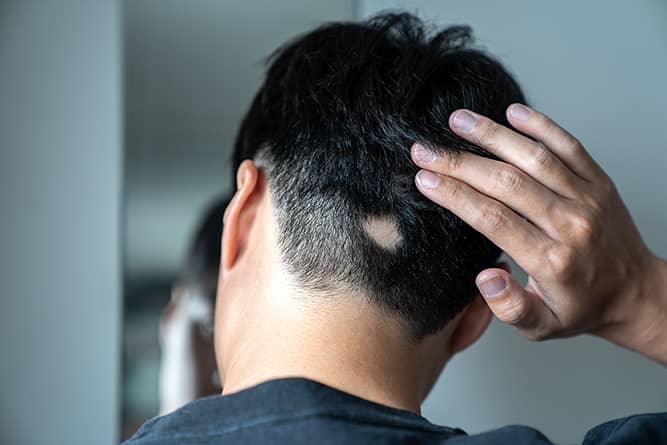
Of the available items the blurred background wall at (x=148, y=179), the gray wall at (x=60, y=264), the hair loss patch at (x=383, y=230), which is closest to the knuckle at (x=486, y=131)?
the hair loss patch at (x=383, y=230)

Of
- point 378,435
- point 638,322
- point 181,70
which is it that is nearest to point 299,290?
point 378,435

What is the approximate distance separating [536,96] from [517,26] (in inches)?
5.4

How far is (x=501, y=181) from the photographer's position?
771mm

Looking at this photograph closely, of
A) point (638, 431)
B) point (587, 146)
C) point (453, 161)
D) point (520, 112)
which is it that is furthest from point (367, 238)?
point (587, 146)

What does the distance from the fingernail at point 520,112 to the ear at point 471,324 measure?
0.19 m

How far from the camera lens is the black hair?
1.25 metres

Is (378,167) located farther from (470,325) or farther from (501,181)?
(470,325)

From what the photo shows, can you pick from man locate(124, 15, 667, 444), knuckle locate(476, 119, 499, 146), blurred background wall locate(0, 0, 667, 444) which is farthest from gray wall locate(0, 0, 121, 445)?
knuckle locate(476, 119, 499, 146)

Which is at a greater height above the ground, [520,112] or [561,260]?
[520,112]

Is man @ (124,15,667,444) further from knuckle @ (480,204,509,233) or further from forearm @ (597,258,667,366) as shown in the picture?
forearm @ (597,258,667,366)

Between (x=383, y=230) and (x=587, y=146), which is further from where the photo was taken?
(x=587, y=146)

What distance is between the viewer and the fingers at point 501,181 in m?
0.75

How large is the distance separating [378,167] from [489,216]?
5.2 inches

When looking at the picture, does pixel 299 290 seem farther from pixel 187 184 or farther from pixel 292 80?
pixel 187 184
